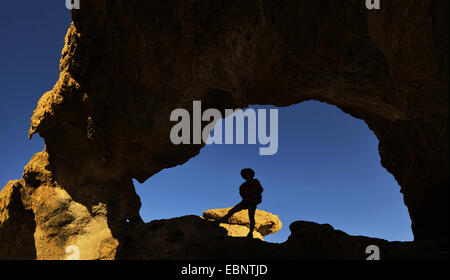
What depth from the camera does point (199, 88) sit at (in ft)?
17.3

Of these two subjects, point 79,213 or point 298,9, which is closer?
point 298,9

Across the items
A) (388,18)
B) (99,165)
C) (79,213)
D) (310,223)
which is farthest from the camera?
(99,165)

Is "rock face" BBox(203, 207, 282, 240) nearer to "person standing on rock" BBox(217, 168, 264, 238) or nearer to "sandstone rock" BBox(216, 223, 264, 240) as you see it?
"sandstone rock" BBox(216, 223, 264, 240)

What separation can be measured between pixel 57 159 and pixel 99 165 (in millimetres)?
912

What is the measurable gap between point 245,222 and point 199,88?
8.08 meters

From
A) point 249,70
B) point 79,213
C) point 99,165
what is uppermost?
point 249,70

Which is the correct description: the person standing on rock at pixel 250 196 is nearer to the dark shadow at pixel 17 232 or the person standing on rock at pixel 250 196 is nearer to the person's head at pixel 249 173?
the person's head at pixel 249 173

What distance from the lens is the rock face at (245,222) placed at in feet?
33.9

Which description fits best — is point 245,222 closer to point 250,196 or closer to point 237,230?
point 237,230

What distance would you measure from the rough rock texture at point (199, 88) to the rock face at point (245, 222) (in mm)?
5702

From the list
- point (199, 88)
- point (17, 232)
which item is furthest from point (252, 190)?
point (17, 232)
